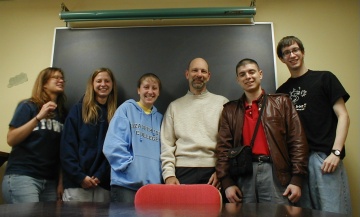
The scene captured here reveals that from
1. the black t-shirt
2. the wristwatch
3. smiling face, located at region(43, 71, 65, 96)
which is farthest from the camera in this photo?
smiling face, located at region(43, 71, 65, 96)

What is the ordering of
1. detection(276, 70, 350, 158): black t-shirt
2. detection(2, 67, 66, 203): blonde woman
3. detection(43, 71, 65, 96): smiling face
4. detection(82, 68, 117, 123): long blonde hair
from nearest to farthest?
detection(276, 70, 350, 158): black t-shirt → detection(2, 67, 66, 203): blonde woman → detection(82, 68, 117, 123): long blonde hair → detection(43, 71, 65, 96): smiling face

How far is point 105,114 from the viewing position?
238cm

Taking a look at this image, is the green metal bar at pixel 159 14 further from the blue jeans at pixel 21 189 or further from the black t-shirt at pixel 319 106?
the blue jeans at pixel 21 189

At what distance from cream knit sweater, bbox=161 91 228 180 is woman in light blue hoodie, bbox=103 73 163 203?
0.26 ft

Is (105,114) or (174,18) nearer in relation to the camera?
(105,114)

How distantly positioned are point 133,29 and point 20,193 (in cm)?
166

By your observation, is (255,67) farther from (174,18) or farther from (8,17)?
(8,17)

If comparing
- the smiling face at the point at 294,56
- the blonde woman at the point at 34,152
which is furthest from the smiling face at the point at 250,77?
the blonde woman at the point at 34,152

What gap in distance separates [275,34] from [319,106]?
98 centimetres

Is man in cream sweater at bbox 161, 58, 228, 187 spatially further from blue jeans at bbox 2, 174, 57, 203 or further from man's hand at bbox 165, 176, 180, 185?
blue jeans at bbox 2, 174, 57, 203

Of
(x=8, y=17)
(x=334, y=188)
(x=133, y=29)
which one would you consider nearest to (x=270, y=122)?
(x=334, y=188)

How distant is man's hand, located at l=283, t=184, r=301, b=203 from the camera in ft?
5.83

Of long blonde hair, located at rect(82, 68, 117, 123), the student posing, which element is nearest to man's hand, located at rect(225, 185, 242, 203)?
the student posing

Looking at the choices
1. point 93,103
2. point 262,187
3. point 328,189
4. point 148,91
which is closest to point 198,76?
point 148,91
